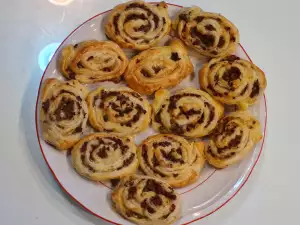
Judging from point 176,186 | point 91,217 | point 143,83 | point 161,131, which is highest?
point 143,83

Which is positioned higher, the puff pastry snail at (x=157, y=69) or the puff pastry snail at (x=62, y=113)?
the puff pastry snail at (x=157, y=69)

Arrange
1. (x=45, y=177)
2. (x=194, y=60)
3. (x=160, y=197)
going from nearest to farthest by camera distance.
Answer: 1. (x=160, y=197)
2. (x=45, y=177)
3. (x=194, y=60)

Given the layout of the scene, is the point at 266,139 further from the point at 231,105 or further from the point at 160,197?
the point at 160,197

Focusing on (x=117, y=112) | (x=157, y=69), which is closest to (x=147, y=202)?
(x=117, y=112)

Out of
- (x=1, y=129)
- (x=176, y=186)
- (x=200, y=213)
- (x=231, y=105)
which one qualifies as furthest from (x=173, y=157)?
(x=1, y=129)

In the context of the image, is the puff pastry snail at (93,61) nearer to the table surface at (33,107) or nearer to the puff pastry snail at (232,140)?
the table surface at (33,107)

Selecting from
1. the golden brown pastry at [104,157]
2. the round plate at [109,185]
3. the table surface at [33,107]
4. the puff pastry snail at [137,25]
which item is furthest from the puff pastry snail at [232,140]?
the puff pastry snail at [137,25]
